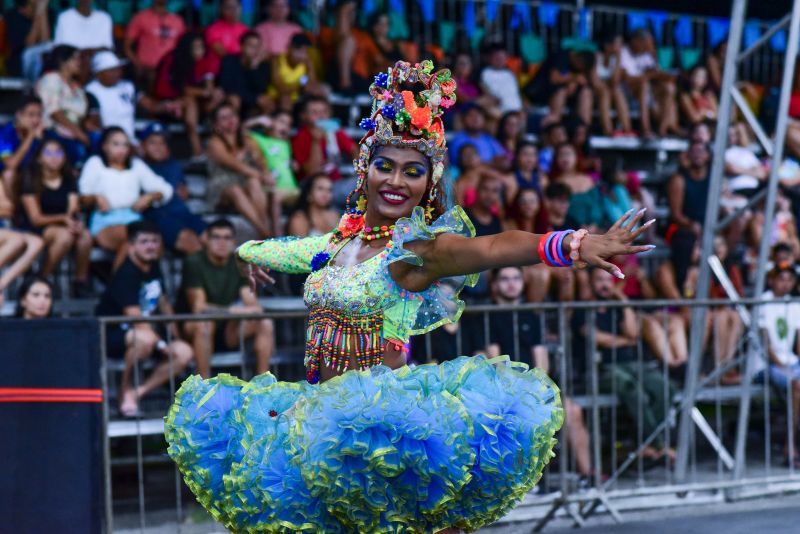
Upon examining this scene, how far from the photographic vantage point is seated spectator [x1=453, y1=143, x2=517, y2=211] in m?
8.59

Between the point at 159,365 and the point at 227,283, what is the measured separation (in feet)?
3.24

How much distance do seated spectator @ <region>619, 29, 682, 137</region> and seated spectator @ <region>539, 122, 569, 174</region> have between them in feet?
4.47

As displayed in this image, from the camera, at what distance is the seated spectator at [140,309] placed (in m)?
6.28

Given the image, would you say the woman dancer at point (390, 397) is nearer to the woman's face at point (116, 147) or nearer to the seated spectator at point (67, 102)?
the woman's face at point (116, 147)

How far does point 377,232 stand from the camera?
11.6 ft

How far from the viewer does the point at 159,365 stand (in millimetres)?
6418

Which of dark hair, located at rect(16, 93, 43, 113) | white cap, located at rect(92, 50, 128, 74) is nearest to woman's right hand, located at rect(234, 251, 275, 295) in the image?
dark hair, located at rect(16, 93, 43, 113)

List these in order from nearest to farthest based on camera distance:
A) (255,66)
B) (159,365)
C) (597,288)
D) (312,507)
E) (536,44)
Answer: (312,507) < (159,365) < (597,288) < (255,66) < (536,44)

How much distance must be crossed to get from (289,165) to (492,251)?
5.54 meters

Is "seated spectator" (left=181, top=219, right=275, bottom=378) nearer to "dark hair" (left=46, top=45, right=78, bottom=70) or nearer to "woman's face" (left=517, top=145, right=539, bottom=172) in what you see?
"dark hair" (left=46, top=45, right=78, bottom=70)

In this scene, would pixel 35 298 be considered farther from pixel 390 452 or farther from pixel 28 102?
pixel 390 452

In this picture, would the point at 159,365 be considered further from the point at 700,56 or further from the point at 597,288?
the point at 700,56

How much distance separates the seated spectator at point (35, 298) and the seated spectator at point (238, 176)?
2023 mm

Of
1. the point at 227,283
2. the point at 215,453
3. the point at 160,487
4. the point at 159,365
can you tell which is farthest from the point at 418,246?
the point at 160,487
